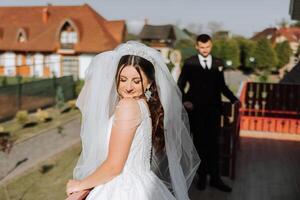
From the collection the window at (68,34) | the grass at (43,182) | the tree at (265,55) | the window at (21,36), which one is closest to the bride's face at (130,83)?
the grass at (43,182)

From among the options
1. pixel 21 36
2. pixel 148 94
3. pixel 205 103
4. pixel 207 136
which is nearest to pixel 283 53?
pixel 21 36

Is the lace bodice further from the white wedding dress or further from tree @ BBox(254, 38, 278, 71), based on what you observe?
tree @ BBox(254, 38, 278, 71)

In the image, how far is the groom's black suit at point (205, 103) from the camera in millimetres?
5621

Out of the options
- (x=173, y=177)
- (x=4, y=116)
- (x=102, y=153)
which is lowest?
(x=4, y=116)

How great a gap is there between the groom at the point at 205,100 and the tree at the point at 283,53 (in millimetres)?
37291

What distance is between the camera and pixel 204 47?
5.45m

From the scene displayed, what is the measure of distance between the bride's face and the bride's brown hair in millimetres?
25

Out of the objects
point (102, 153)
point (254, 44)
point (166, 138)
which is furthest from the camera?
point (254, 44)

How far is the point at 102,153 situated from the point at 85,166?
0.23 m

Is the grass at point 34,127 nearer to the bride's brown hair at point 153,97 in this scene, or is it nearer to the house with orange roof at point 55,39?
the bride's brown hair at point 153,97

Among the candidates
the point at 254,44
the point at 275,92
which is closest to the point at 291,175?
the point at 275,92

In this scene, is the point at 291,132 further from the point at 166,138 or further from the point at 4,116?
the point at 4,116

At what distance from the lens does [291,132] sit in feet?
32.6

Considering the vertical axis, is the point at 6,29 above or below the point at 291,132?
above
